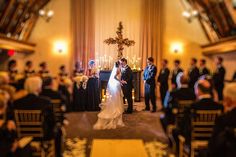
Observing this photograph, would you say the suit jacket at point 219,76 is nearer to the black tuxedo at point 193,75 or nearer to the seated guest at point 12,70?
the black tuxedo at point 193,75

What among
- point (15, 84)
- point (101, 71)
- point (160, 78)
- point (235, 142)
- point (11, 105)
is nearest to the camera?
point (235, 142)

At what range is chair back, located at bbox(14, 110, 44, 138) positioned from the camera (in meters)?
3.30

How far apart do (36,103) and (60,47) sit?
1.90 meters

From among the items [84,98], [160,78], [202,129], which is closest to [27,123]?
[202,129]

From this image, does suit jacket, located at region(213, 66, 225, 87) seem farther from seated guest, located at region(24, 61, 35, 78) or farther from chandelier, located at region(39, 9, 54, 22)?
seated guest, located at region(24, 61, 35, 78)

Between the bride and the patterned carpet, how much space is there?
0.57 feet

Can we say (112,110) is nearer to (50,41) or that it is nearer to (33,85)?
(50,41)

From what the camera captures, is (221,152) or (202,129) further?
(202,129)

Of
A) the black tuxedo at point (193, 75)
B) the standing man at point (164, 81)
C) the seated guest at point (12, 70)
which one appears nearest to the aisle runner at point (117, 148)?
the seated guest at point (12, 70)

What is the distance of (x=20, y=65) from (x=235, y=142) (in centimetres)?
311

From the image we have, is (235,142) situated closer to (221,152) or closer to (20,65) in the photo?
(221,152)

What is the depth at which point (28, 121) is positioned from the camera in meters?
3.33

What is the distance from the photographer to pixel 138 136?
5352 millimetres

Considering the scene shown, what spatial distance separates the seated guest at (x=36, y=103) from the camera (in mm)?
3346
